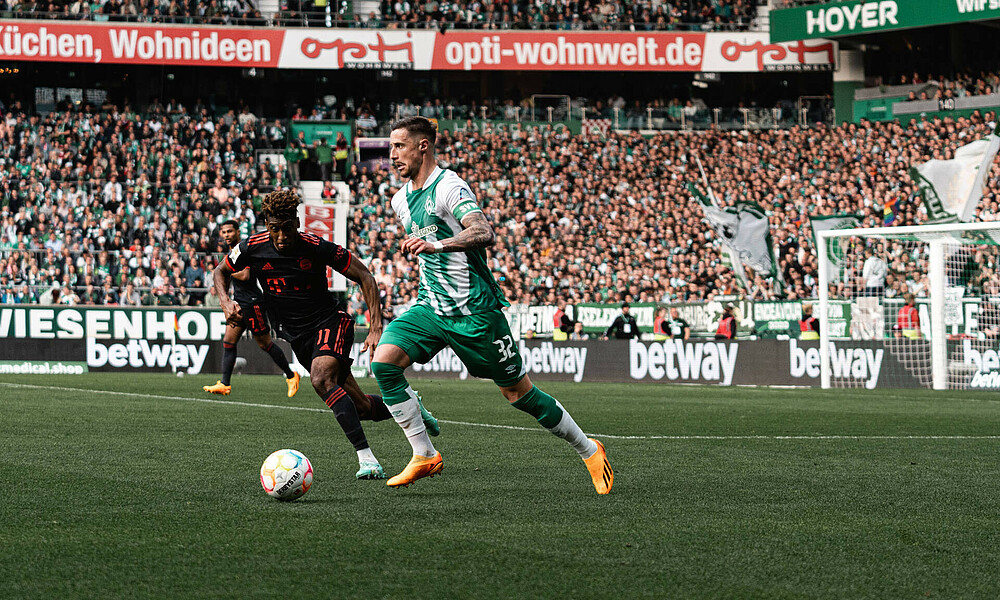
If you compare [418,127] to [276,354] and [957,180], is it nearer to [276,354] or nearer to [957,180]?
[276,354]

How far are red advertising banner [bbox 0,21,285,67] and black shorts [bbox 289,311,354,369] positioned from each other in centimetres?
3074

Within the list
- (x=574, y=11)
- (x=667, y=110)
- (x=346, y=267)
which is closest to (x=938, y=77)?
(x=667, y=110)

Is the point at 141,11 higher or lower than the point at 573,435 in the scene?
higher

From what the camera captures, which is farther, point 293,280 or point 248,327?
point 248,327

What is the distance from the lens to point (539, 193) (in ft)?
117

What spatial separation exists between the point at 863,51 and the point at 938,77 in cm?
282

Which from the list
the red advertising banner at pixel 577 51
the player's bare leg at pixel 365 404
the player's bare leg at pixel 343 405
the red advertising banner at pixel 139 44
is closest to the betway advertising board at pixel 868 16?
the red advertising banner at pixel 577 51

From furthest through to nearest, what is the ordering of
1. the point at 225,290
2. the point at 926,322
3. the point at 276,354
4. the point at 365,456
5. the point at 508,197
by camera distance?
the point at 508,197, the point at 926,322, the point at 276,354, the point at 225,290, the point at 365,456

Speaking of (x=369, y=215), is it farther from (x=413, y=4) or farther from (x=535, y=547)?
(x=535, y=547)

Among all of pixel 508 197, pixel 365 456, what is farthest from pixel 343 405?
pixel 508 197

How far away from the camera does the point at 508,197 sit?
3494 centimetres

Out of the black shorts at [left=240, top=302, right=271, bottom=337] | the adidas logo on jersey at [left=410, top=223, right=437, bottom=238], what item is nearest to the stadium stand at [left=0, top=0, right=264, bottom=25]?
the black shorts at [left=240, top=302, right=271, bottom=337]

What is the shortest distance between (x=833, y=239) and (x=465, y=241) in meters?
18.8

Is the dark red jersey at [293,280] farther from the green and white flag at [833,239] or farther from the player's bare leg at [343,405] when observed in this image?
the green and white flag at [833,239]
